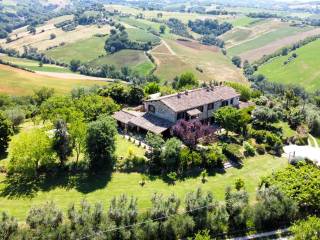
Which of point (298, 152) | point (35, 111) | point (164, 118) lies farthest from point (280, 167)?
point (35, 111)

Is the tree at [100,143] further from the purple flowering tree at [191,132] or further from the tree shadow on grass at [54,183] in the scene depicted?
the purple flowering tree at [191,132]

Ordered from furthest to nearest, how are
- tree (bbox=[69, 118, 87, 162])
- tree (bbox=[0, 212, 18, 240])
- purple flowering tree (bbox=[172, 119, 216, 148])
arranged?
purple flowering tree (bbox=[172, 119, 216, 148])
tree (bbox=[69, 118, 87, 162])
tree (bbox=[0, 212, 18, 240])

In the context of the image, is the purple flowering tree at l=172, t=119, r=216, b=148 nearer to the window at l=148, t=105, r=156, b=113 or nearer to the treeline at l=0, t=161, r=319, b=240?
the window at l=148, t=105, r=156, b=113

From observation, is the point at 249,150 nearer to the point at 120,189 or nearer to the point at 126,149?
the point at 126,149

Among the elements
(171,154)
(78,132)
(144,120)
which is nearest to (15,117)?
(78,132)

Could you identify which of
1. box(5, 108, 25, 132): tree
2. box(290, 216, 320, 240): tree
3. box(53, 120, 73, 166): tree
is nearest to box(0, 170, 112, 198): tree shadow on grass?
box(53, 120, 73, 166): tree

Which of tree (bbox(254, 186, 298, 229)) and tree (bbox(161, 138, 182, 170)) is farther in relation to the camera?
tree (bbox(161, 138, 182, 170))

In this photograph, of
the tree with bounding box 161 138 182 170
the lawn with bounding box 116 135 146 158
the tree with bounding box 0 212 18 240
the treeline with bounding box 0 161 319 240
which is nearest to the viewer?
the tree with bounding box 0 212 18 240
